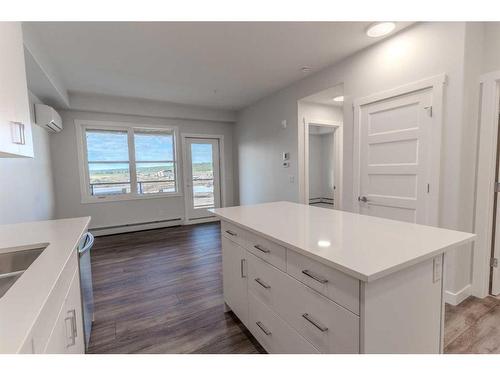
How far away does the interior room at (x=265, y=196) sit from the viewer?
1.07 meters

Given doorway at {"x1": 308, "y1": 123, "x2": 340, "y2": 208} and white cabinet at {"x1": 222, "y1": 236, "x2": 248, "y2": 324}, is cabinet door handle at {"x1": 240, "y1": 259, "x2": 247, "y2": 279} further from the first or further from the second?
doorway at {"x1": 308, "y1": 123, "x2": 340, "y2": 208}

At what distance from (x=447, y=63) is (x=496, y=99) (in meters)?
0.52

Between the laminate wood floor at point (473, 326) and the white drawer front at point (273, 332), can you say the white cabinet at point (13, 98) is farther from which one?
the laminate wood floor at point (473, 326)

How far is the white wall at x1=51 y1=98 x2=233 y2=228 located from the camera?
4375mm

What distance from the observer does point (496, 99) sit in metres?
2.05

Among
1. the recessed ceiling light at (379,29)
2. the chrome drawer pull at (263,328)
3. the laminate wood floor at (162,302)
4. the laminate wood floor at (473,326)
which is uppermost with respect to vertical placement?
the recessed ceiling light at (379,29)

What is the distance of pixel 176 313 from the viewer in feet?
7.07

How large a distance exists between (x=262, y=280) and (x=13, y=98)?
1.80 meters

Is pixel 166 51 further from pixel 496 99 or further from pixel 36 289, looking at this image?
pixel 496 99

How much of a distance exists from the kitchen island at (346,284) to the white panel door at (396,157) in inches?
43.3

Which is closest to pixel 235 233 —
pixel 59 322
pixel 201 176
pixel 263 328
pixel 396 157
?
pixel 263 328

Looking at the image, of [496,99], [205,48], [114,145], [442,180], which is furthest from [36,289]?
[114,145]

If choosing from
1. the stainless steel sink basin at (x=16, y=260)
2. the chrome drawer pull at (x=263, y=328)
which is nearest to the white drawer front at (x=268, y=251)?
the chrome drawer pull at (x=263, y=328)

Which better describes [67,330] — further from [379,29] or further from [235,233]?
[379,29]
